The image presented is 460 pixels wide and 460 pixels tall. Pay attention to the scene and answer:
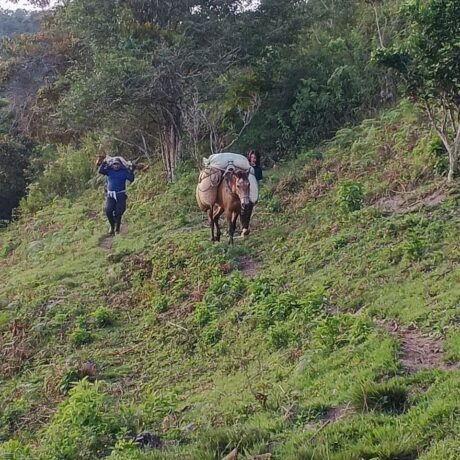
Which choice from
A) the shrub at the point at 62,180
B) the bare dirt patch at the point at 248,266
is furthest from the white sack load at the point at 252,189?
the shrub at the point at 62,180

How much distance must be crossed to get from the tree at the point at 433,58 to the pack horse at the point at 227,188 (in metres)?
3.09

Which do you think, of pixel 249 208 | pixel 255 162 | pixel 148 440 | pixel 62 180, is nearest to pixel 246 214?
pixel 249 208

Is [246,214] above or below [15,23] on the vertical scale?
below

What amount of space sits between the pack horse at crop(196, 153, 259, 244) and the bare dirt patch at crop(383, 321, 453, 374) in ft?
18.2

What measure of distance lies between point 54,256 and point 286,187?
5.94m

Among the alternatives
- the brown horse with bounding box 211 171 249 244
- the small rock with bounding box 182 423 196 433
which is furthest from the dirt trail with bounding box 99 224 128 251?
the small rock with bounding box 182 423 196 433

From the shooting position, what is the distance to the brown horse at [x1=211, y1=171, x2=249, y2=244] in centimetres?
1231

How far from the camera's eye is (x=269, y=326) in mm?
8695

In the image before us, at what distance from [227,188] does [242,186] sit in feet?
2.09

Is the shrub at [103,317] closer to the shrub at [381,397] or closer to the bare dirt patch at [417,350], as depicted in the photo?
the bare dirt patch at [417,350]

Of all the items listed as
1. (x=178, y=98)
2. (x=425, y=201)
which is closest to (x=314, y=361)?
(x=425, y=201)

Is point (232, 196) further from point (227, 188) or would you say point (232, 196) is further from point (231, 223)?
point (231, 223)

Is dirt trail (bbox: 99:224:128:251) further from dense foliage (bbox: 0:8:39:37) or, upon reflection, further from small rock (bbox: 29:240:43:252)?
dense foliage (bbox: 0:8:39:37)

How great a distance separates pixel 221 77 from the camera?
792 inches
